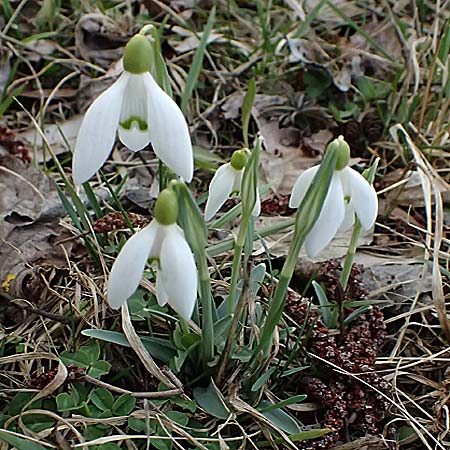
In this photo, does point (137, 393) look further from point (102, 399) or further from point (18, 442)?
point (18, 442)

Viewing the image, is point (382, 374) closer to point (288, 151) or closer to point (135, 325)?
point (135, 325)

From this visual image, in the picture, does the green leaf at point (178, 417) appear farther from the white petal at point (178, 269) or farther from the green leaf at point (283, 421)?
the white petal at point (178, 269)

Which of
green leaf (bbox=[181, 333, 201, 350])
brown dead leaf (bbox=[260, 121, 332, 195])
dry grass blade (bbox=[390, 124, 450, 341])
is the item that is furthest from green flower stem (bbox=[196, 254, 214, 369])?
brown dead leaf (bbox=[260, 121, 332, 195])

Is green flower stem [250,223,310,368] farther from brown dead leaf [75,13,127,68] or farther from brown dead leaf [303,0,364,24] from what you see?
brown dead leaf [303,0,364,24]

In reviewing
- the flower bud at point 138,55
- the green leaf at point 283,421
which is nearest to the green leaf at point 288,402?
the green leaf at point 283,421

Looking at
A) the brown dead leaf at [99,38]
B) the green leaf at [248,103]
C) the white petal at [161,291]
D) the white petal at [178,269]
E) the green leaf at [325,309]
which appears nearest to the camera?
the white petal at [178,269]

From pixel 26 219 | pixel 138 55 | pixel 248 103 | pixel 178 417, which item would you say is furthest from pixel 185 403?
pixel 248 103
